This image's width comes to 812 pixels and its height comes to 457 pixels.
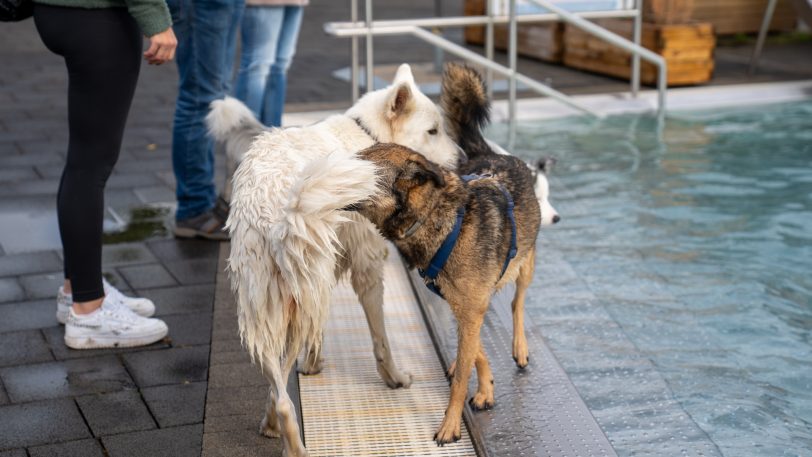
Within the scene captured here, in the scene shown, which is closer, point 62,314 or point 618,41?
point 62,314

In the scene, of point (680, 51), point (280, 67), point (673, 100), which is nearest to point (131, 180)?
point (280, 67)

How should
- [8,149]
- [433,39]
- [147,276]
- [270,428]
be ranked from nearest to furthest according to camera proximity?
[270,428] < [147,276] < [8,149] < [433,39]

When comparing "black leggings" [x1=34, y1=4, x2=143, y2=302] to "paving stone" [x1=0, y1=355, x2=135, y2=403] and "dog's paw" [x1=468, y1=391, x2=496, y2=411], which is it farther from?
"dog's paw" [x1=468, y1=391, x2=496, y2=411]

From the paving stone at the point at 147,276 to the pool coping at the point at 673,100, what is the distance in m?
3.85

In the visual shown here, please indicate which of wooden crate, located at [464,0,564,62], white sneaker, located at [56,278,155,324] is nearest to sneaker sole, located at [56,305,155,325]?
white sneaker, located at [56,278,155,324]

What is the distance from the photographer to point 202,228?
17.6 ft

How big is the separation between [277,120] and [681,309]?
2.81 m

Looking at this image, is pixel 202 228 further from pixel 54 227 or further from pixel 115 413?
pixel 115 413

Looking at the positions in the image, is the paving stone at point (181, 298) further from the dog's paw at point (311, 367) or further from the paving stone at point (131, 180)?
the paving stone at point (131, 180)

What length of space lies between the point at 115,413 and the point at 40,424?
25 cm

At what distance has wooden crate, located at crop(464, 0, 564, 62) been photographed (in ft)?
37.4

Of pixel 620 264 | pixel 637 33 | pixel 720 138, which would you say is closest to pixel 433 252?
pixel 620 264

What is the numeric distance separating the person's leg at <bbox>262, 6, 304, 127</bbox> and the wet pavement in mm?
928

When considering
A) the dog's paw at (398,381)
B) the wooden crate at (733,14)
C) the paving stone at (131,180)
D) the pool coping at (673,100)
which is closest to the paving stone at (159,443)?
the dog's paw at (398,381)
